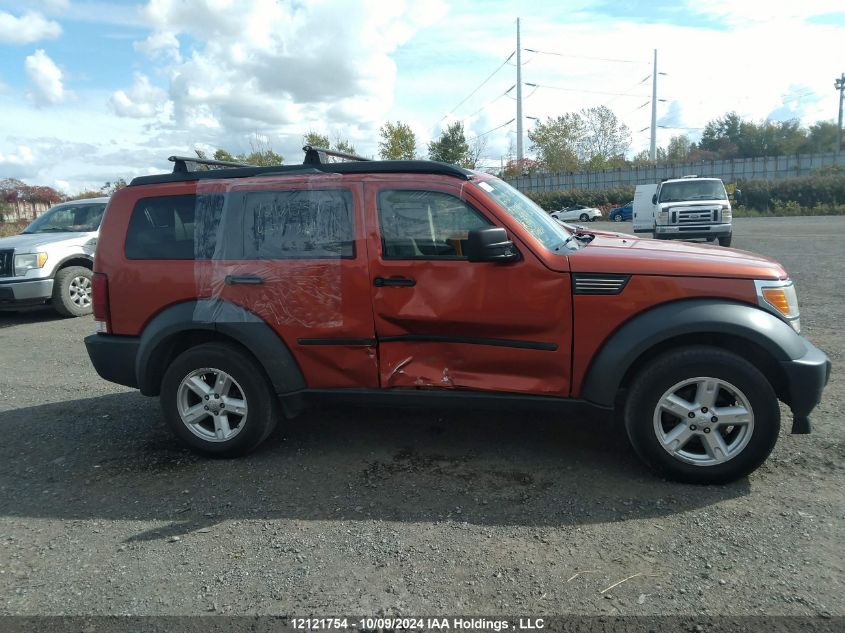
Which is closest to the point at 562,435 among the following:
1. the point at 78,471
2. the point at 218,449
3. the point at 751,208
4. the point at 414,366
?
the point at 414,366

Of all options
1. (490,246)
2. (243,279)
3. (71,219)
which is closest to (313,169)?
(243,279)

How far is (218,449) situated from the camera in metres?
4.34

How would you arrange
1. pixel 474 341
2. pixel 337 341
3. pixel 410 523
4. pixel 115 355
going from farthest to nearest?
pixel 115 355 < pixel 337 341 < pixel 474 341 < pixel 410 523

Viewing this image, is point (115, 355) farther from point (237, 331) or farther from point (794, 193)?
point (794, 193)

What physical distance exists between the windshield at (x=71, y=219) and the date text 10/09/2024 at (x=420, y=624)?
991cm

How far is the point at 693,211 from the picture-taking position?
57.3ft

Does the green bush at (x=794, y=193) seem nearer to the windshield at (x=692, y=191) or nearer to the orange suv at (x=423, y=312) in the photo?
the windshield at (x=692, y=191)

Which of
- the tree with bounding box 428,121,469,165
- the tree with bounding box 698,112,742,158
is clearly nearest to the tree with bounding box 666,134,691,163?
the tree with bounding box 698,112,742,158

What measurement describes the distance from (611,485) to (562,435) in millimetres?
822

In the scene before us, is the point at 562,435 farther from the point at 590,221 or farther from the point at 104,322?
the point at 590,221

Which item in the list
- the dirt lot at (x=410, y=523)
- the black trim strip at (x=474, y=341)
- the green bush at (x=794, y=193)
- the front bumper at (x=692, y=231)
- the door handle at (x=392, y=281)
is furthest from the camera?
the green bush at (x=794, y=193)

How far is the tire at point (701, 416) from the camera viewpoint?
3.56 metres

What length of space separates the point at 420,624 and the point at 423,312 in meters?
1.86

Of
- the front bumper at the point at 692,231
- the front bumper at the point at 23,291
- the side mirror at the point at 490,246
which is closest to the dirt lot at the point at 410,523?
the side mirror at the point at 490,246
